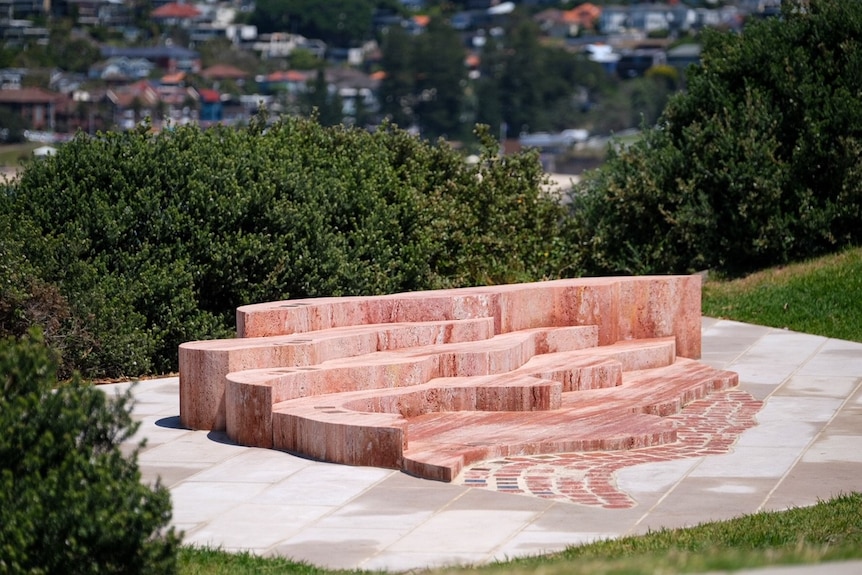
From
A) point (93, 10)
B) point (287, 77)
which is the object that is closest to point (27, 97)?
point (287, 77)

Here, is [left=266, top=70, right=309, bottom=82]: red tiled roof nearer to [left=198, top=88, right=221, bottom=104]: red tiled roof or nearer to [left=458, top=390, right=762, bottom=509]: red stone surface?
[left=198, top=88, right=221, bottom=104]: red tiled roof

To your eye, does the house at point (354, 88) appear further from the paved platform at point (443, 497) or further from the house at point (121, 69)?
the paved platform at point (443, 497)

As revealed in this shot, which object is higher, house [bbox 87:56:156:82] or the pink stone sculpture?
house [bbox 87:56:156:82]

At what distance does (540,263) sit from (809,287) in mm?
3983

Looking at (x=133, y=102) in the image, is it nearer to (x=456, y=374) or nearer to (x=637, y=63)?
(x=637, y=63)

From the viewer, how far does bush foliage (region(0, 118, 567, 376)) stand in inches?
595

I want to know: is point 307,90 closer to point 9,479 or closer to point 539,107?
point 539,107

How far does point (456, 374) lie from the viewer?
12445 millimetres

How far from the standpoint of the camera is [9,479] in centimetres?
693

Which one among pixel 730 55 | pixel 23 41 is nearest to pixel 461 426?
pixel 730 55

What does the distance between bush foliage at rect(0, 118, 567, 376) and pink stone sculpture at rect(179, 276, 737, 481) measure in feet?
9.52

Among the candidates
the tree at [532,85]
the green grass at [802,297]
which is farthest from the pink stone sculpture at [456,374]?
the tree at [532,85]

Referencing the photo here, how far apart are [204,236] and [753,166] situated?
835 cm

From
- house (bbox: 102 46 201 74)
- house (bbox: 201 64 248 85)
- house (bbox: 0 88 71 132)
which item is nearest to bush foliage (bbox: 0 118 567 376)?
house (bbox: 0 88 71 132)
